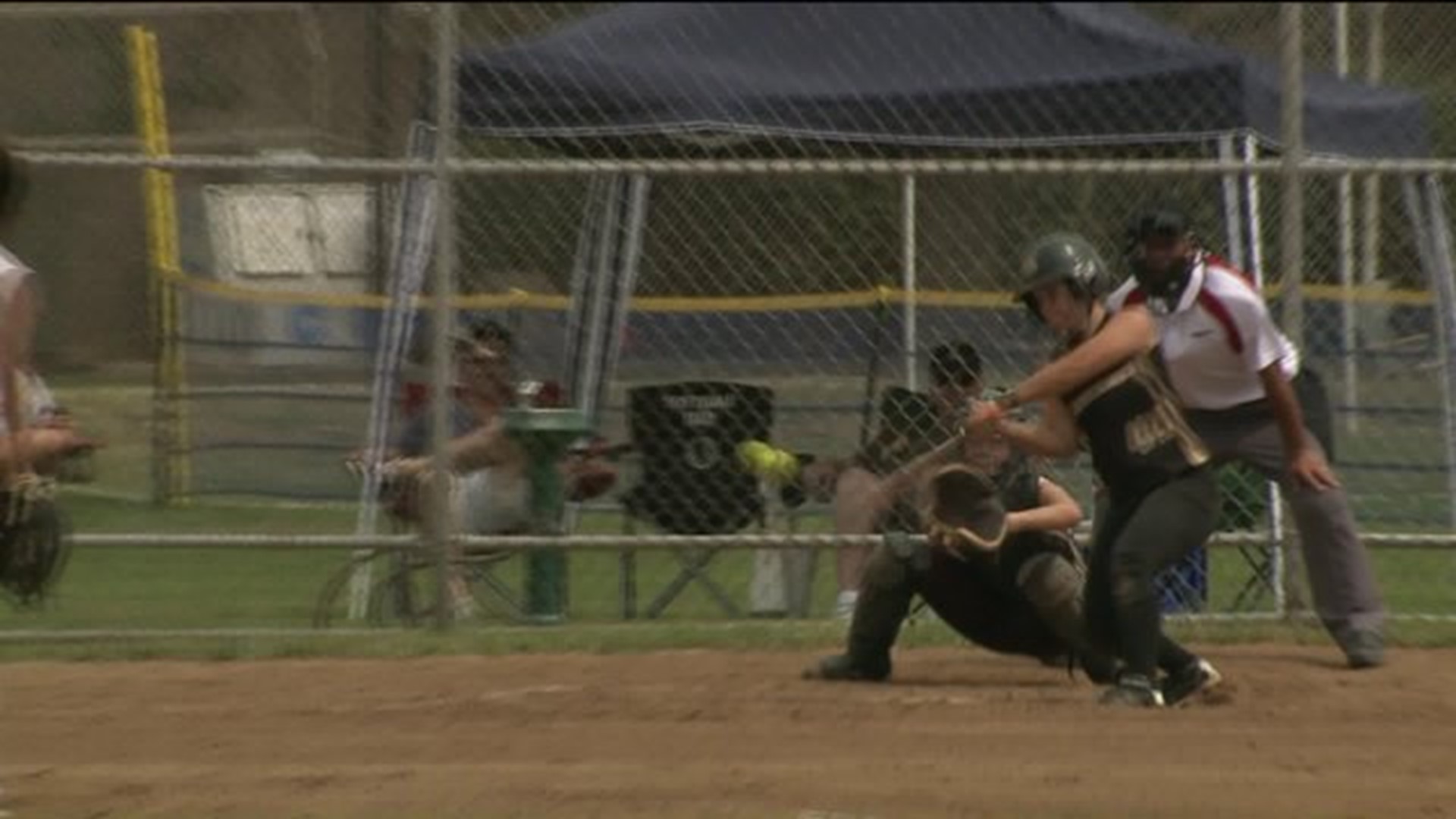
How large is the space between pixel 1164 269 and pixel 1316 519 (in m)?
1.18

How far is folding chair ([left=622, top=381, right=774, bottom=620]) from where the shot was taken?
44.1 ft

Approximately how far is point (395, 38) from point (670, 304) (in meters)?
4.19

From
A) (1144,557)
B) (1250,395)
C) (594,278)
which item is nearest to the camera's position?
(1144,557)

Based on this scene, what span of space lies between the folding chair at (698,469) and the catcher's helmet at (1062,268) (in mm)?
3116

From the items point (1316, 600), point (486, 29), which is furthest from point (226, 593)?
point (486, 29)

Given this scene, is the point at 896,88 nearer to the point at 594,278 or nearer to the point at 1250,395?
the point at 594,278

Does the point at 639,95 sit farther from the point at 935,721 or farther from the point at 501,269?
the point at 935,721

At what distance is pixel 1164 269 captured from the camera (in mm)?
10891

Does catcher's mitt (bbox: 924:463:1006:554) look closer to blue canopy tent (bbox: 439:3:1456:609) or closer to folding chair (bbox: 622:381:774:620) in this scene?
folding chair (bbox: 622:381:774:620)

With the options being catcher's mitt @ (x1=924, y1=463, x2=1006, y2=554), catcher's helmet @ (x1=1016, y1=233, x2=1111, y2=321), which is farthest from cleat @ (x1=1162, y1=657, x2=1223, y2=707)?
catcher's helmet @ (x1=1016, y1=233, x2=1111, y2=321)

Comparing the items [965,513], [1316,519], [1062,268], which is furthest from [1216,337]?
[965,513]

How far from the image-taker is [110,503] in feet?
49.4

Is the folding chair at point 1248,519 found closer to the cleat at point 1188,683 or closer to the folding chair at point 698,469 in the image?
the folding chair at point 698,469

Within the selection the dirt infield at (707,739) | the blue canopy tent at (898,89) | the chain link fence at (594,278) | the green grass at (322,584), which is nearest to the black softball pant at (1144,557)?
the dirt infield at (707,739)
